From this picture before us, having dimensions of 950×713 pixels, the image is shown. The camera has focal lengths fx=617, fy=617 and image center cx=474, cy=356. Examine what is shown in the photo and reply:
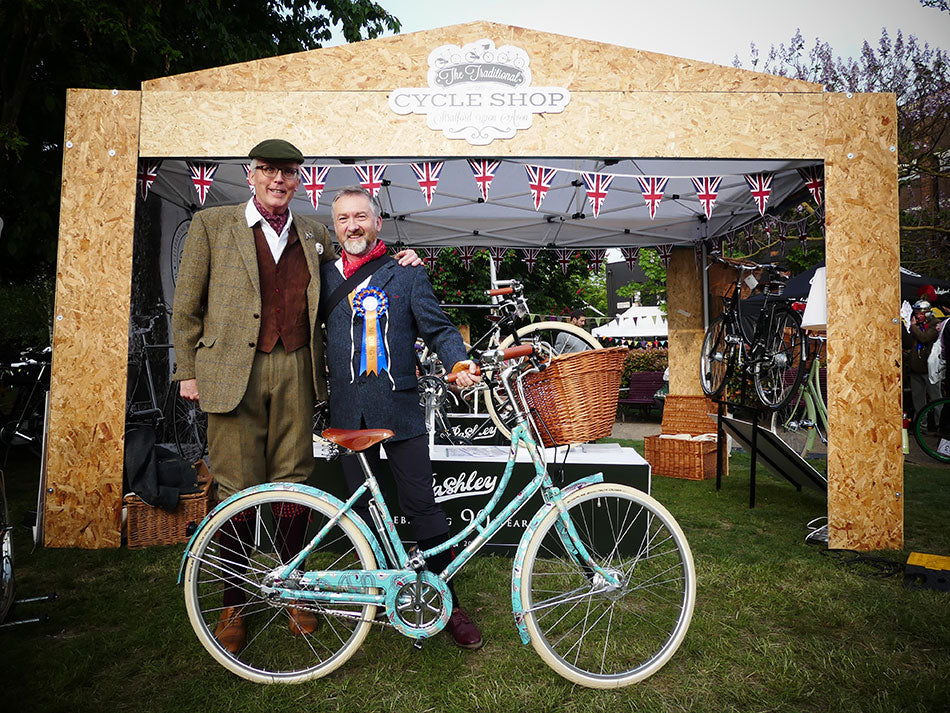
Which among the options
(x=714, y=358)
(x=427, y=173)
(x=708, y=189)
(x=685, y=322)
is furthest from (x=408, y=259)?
(x=685, y=322)

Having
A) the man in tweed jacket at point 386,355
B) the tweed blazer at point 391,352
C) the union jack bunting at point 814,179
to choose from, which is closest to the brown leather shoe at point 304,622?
the man in tweed jacket at point 386,355

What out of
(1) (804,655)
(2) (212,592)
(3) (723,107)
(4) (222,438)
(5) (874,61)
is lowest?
(1) (804,655)

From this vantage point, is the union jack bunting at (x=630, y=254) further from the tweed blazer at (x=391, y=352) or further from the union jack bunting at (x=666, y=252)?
the tweed blazer at (x=391, y=352)

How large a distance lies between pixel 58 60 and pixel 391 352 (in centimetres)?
666

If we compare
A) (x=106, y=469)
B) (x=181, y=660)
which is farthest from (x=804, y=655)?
(x=106, y=469)

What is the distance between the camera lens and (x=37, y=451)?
5.98 metres

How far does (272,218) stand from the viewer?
2523 millimetres

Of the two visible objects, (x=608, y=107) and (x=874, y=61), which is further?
(x=874, y=61)

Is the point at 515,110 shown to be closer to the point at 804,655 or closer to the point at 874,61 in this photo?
the point at 804,655

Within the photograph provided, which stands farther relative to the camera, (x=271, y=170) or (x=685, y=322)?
(x=685, y=322)

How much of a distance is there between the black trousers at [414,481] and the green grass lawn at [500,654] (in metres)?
0.53

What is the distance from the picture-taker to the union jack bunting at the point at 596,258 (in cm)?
806

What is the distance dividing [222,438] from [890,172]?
13.2 ft

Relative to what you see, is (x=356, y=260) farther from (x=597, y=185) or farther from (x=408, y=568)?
(x=597, y=185)
